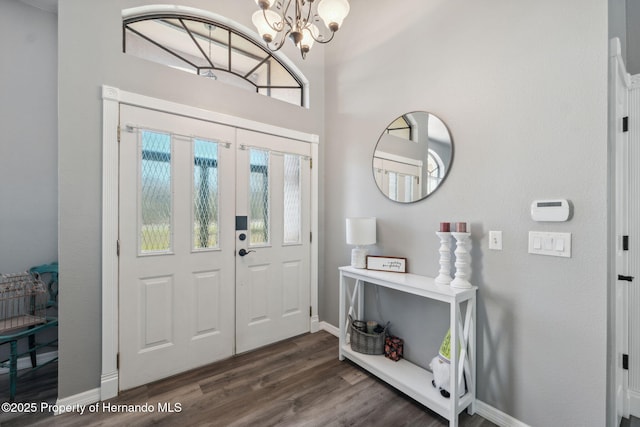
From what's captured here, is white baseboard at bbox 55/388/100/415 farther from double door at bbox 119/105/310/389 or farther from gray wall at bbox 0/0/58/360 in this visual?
gray wall at bbox 0/0/58/360

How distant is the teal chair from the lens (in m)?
1.85

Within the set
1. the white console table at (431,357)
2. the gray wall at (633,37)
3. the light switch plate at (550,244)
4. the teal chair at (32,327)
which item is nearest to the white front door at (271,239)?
the white console table at (431,357)

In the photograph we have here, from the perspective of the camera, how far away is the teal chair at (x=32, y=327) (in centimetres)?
185

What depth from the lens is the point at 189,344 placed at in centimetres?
227

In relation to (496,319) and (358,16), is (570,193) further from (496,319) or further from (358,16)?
(358,16)

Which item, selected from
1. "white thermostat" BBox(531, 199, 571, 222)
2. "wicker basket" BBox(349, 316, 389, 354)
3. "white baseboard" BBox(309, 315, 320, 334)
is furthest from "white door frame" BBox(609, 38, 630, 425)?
"white baseboard" BBox(309, 315, 320, 334)

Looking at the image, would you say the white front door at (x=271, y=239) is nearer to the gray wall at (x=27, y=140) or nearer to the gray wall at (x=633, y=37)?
the gray wall at (x=27, y=140)

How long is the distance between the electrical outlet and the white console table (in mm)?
300

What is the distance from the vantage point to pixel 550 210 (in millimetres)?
1504

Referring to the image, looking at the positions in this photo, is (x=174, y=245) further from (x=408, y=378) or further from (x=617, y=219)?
(x=617, y=219)

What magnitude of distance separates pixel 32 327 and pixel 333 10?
3.12 metres

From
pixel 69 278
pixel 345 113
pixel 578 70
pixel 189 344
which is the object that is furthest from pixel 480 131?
pixel 69 278

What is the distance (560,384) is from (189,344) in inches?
101

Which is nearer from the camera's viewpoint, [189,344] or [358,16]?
[189,344]
